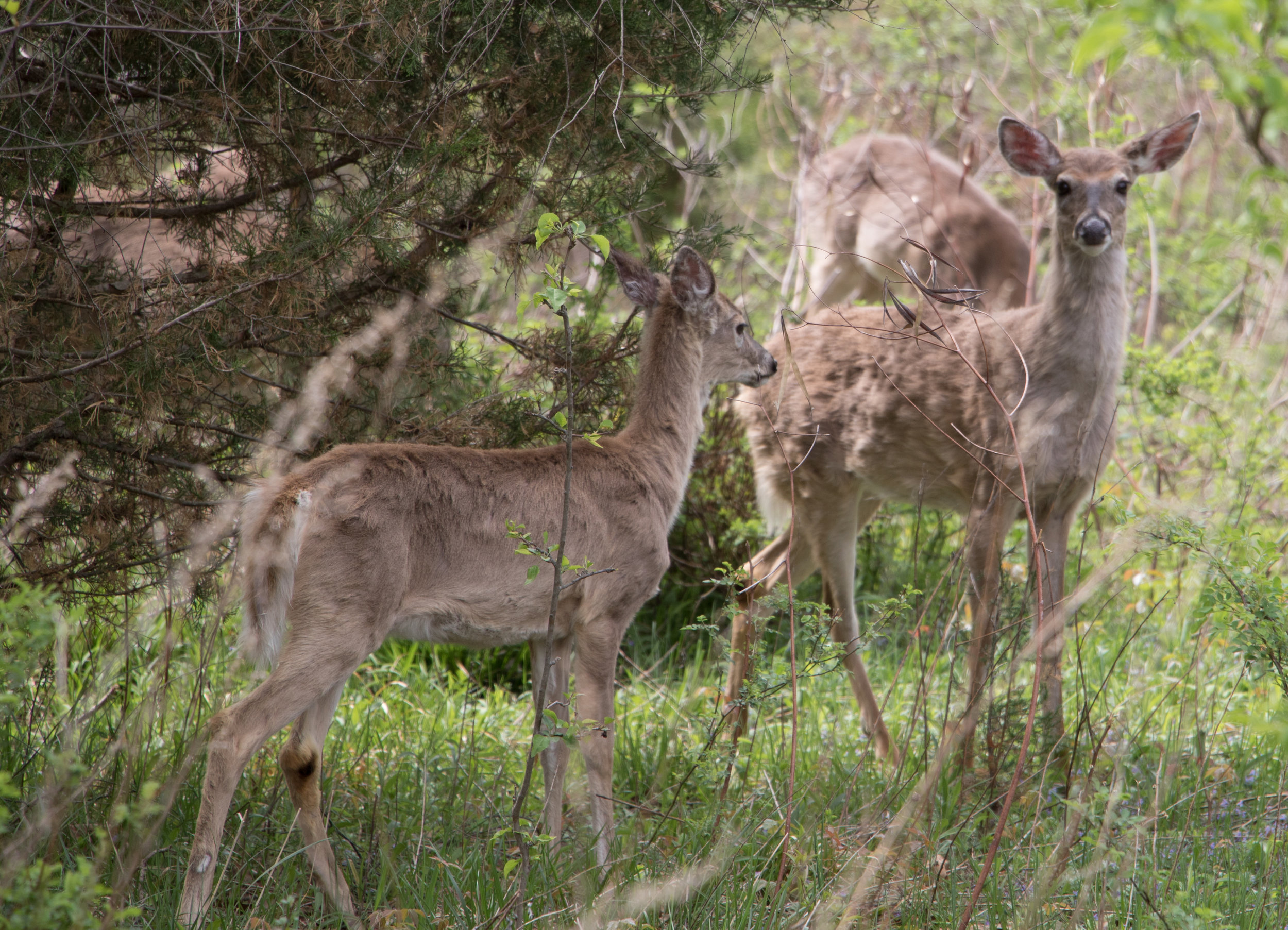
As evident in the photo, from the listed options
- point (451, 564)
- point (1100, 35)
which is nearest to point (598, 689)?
point (451, 564)

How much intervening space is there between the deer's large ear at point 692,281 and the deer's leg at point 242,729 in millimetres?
1859

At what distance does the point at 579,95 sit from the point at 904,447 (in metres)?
2.41

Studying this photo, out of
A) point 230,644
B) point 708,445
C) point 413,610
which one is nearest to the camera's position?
point 413,610

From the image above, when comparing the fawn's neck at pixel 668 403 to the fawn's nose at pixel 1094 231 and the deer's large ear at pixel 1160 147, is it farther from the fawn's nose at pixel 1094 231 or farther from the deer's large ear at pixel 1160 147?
the deer's large ear at pixel 1160 147

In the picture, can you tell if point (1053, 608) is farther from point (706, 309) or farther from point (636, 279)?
point (636, 279)

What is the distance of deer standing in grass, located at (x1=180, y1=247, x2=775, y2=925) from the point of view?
137 inches

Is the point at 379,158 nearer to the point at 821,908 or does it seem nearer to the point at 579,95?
the point at 579,95

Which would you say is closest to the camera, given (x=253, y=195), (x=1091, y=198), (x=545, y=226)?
(x=545, y=226)

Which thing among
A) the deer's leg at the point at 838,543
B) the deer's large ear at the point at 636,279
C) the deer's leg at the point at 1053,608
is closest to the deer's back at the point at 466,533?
the deer's large ear at the point at 636,279

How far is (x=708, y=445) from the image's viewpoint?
21.1ft

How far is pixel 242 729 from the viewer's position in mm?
3365

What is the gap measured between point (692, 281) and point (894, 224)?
4.76 meters

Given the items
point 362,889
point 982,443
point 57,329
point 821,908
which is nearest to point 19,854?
point 362,889

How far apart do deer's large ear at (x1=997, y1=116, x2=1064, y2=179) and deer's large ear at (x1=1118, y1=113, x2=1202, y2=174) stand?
0.97 ft
